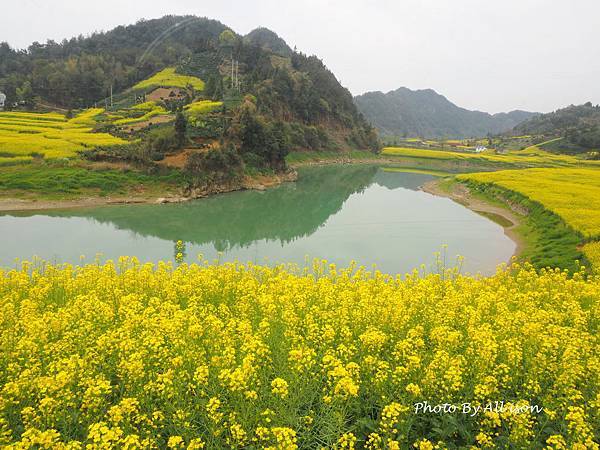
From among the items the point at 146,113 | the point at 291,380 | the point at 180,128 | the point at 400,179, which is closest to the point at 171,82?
the point at 146,113

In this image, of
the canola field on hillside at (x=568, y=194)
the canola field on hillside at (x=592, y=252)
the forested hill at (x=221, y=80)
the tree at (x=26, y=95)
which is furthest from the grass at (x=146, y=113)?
the canola field on hillside at (x=592, y=252)

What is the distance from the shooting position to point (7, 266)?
49.9 ft

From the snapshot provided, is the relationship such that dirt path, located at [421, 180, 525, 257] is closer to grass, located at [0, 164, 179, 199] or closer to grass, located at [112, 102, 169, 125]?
grass, located at [0, 164, 179, 199]

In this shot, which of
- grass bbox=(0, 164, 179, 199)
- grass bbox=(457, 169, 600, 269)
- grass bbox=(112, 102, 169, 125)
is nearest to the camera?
grass bbox=(457, 169, 600, 269)

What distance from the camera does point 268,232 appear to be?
23562 millimetres

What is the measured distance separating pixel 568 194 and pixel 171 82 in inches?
2532

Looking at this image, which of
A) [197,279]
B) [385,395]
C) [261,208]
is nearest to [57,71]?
[261,208]

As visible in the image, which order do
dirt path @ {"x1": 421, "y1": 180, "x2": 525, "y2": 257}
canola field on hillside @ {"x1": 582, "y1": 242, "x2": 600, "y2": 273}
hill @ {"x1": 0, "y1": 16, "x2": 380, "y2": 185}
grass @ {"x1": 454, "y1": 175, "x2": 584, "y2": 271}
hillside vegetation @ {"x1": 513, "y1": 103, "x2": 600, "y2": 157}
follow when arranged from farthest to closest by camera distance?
1. hillside vegetation @ {"x1": 513, "y1": 103, "x2": 600, "y2": 157}
2. hill @ {"x1": 0, "y1": 16, "x2": 380, "y2": 185}
3. dirt path @ {"x1": 421, "y1": 180, "x2": 525, "y2": 257}
4. grass @ {"x1": 454, "y1": 175, "x2": 584, "y2": 271}
5. canola field on hillside @ {"x1": 582, "y1": 242, "x2": 600, "y2": 273}

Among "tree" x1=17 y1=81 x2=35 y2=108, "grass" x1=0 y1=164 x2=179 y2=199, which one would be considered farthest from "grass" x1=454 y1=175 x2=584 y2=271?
"tree" x1=17 y1=81 x2=35 y2=108

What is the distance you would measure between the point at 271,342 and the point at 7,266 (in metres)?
14.7

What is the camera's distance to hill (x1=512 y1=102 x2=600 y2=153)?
3275 inches

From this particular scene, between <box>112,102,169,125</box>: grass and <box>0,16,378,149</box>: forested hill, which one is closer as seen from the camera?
<box>112,102,169,125</box>: grass

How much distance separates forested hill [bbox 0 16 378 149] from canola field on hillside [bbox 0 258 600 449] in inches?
1992

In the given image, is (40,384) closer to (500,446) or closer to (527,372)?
(500,446)
